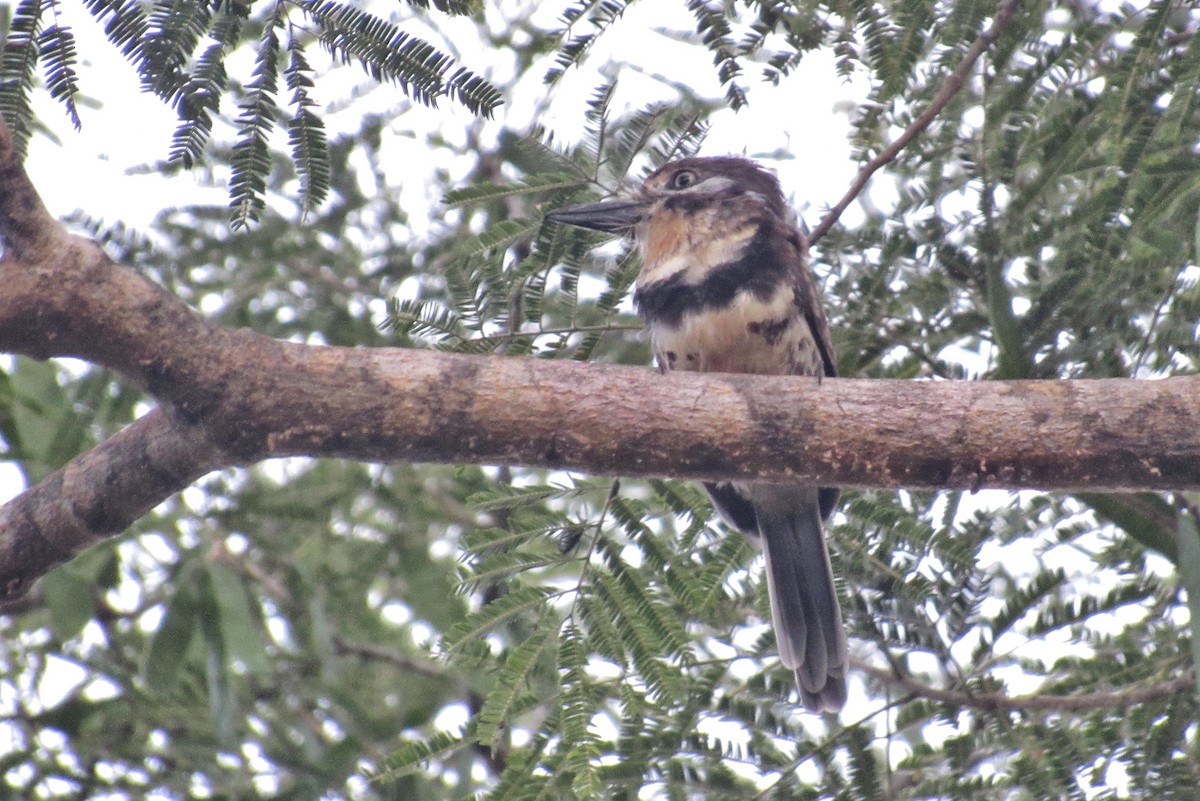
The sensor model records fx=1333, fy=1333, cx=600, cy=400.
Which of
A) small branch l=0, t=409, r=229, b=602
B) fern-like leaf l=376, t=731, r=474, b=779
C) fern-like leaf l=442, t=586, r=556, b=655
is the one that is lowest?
fern-like leaf l=376, t=731, r=474, b=779

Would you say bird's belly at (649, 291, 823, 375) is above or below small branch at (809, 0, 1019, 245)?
below

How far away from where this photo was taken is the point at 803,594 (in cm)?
353

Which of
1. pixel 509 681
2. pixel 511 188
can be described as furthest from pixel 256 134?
pixel 509 681

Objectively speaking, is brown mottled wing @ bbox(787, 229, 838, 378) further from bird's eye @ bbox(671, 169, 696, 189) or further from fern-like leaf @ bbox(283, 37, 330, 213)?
fern-like leaf @ bbox(283, 37, 330, 213)

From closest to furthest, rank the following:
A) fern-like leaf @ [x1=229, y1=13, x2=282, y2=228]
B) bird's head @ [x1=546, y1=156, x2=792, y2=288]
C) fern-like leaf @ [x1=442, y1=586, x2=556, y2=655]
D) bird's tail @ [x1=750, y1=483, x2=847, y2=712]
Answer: fern-like leaf @ [x1=229, y1=13, x2=282, y2=228], fern-like leaf @ [x1=442, y1=586, x2=556, y2=655], bird's tail @ [x1=750, y1=483, x2=847, y2=712], bird's head @ [x1=546, y1=156, x2=792, y2=288]

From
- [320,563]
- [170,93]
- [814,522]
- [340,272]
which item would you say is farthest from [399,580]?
[170,93]

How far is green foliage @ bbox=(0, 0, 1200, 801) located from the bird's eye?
206 mm

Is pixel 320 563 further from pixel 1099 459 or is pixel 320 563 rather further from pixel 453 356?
pixel 1099 459

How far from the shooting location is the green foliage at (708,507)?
115 inches

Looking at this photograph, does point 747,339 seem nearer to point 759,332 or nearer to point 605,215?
point 759,332

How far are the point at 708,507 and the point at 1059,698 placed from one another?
975 millimetres

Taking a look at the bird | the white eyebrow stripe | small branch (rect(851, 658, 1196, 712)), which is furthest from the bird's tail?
the white eyebrow stripe

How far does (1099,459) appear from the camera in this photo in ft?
8.63

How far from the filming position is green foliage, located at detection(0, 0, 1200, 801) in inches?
115
